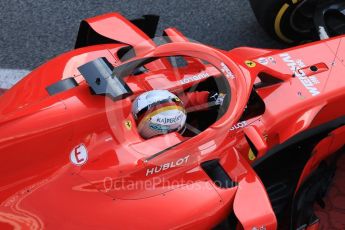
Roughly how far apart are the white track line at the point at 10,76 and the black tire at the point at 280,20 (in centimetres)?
187

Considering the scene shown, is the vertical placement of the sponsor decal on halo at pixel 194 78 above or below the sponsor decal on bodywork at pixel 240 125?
above

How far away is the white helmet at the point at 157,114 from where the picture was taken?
2639 millimetres

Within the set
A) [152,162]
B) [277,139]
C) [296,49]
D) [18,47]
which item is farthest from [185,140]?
[18,47]

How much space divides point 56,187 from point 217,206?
0.80 m

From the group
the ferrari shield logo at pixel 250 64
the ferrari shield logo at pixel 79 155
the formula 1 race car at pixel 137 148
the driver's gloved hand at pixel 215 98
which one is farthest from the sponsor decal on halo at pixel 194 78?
the ferrari shield logo at pixel 79 155

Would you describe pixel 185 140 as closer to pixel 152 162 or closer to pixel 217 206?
pixel 152 162

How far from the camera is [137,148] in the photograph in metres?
2.67

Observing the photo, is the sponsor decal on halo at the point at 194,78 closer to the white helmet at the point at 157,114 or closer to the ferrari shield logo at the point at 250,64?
the ferrari shield logo at the point at 250,64

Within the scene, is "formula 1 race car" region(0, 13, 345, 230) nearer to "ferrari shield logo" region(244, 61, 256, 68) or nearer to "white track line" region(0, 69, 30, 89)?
"ferrari shield logo" region(244, 61, 256, 68)

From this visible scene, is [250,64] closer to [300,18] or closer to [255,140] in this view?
[255,140]

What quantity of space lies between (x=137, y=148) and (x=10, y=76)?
1954mm

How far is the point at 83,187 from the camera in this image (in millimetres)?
2670

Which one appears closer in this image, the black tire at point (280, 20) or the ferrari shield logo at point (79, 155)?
the ferrari shield logo at point (79, 155)

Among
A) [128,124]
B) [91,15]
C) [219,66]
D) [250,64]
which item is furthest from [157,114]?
[91,15]
